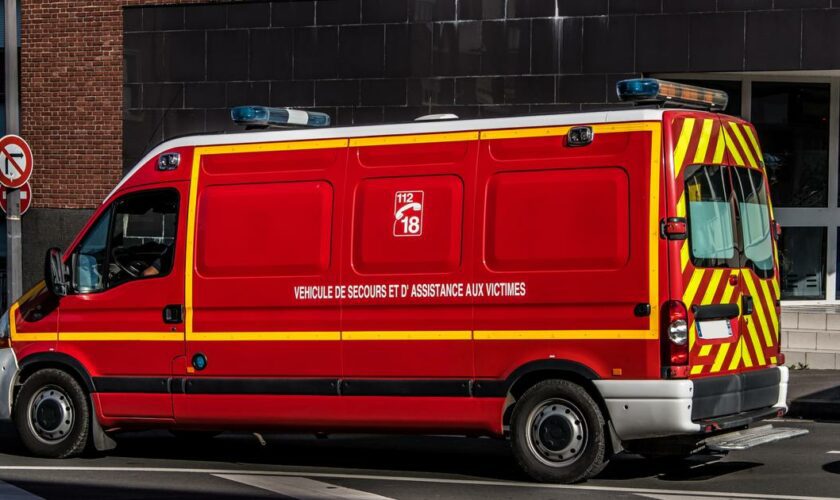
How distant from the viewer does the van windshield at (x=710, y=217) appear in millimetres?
8930

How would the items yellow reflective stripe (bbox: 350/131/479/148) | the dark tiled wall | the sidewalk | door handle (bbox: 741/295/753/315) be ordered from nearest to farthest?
door handle (bbox: 741/295/753/315)
yellow reflective stripe (bbox: 350/131/479/148)
the sidewalk
the dark tiled wall

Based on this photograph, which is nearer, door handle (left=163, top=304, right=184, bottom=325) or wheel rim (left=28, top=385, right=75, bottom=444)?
door handle (left=163, top=304, right=184, bottom=325)

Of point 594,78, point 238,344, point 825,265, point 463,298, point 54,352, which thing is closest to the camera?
point 463,298

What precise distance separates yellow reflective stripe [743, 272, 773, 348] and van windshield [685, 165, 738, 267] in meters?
0.22

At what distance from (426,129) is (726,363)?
2579 millimetres

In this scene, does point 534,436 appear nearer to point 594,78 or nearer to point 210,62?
point 594,78

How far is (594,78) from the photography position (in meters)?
18.2

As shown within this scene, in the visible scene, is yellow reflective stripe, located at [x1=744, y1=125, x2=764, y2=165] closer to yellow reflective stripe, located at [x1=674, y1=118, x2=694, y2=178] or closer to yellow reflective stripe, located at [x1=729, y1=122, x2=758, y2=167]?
yellow reflective stripe, located at [x1=729, y1=122, x2=758, y2=167]

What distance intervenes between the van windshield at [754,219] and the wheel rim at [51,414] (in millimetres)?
5259

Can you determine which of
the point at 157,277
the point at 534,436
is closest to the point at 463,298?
the point at 534,436

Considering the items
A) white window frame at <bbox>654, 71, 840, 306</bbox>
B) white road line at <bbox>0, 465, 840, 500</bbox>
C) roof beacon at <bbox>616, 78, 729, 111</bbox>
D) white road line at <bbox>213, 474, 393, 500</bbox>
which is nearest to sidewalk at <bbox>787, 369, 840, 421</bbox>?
white window frame at <bbox>654, 71, 840, 306</bbox>

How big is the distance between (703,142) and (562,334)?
156 centimetres

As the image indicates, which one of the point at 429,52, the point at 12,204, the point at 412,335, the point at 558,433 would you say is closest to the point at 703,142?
the point at 558,433

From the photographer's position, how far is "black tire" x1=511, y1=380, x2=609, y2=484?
29.2 ft
